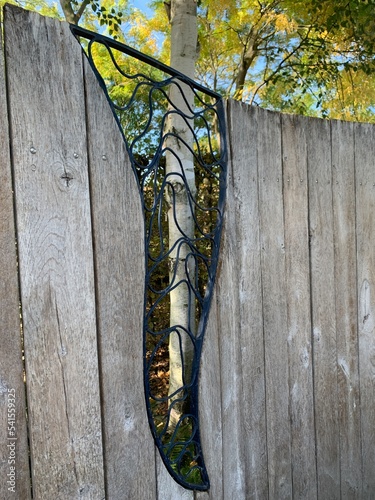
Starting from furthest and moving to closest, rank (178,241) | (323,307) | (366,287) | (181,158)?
(181,158)
(366,287)
(323,307)
(178,241)

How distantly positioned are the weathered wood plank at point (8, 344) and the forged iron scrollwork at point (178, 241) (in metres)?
0.35

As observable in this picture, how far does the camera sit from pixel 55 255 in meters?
1.17

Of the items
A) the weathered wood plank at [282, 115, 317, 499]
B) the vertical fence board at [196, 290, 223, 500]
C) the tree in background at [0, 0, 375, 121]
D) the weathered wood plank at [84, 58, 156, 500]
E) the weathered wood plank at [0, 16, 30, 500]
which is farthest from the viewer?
the tree in background at [0, 0, 375, 121]

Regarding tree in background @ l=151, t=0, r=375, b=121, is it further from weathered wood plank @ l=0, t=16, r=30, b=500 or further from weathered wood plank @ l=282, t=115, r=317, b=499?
weathered wood plank @ l=0, t=16, r=30, b=500

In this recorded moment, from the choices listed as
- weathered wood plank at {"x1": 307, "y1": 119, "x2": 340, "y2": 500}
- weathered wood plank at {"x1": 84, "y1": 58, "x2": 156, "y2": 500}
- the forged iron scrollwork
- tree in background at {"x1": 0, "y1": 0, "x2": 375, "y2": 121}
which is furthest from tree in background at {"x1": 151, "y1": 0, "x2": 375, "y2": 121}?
weathered wood plank at {"x1": 84, "y1": 58, "x2": 156, "y2": 500}

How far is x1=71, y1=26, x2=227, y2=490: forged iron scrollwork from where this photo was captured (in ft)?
4.50

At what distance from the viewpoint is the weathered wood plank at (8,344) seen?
1.08 metres

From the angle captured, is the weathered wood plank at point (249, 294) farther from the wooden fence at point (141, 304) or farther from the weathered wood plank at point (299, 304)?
the weathered wood plank at point (299, 304)

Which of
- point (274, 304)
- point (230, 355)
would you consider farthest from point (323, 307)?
point (230, 355)

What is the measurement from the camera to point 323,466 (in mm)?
1873

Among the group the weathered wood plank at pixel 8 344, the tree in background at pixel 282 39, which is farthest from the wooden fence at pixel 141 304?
the tree in background at pixel 282 39

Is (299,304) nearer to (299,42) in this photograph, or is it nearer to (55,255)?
(55,255)

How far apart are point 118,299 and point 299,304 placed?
81 centimetres

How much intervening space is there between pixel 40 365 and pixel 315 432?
1.21 m
